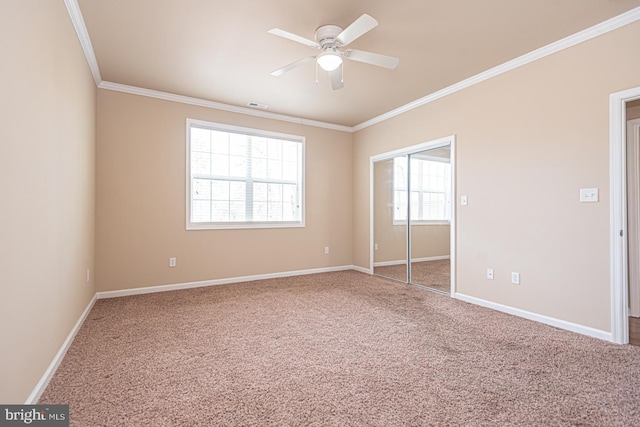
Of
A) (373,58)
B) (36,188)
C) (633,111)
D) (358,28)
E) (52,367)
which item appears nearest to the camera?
(36,188)

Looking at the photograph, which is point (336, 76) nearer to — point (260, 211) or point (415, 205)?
point (415, 205)

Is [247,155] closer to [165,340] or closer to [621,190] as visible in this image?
[165,340]

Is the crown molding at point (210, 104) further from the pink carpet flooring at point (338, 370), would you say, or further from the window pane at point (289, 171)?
the pink carpet flooring at point (338, 370)

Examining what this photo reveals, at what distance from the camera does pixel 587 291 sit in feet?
8.81

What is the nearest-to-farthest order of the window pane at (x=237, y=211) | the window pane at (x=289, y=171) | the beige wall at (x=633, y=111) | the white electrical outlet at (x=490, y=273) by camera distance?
the beige wall at (x=633, y=111)
the white electrical outlet at (x=490, y=273)
the window pane at (x=237, y=211)
the window pane at (x=289, y=171)

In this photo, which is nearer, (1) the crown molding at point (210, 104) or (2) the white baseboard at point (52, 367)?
(2) the white baseboard at point (52, 367)

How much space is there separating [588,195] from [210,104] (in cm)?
460

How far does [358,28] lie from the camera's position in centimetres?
222

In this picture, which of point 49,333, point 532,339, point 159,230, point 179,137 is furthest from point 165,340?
point 532,339

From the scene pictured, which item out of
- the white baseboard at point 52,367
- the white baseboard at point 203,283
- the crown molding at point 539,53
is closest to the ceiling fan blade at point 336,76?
the crown molding at point 539,53

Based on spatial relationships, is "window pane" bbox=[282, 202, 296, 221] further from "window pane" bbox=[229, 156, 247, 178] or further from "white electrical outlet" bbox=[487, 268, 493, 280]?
"white electrical outlet" bbox=[487, 268, 493, 280]

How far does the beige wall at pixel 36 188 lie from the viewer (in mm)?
1386

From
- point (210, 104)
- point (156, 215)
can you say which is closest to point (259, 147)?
point (210, 104)

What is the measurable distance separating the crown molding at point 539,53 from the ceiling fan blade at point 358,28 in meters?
1.89
